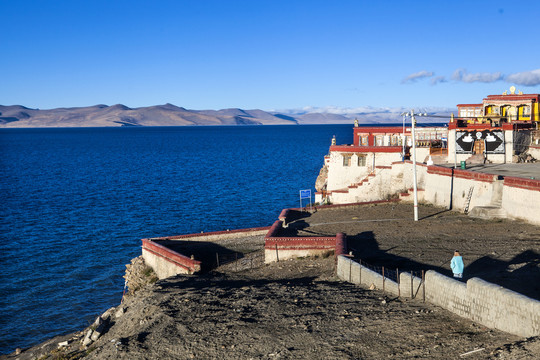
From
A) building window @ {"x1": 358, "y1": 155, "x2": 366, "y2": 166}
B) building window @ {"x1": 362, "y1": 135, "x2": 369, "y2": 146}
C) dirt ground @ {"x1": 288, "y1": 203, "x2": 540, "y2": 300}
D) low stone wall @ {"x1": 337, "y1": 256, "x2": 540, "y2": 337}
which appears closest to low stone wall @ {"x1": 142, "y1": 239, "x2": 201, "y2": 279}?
dirt ground @ {"x1": 288, "y1": 203, "x2": 540, "y2": 300}

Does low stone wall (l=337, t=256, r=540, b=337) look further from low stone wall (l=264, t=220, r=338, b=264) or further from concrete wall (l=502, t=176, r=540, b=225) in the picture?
concrete wall (l=502, t=176, r=540, b=225)

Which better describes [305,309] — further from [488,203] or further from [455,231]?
[488,203]

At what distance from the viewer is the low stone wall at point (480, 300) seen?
1152cm

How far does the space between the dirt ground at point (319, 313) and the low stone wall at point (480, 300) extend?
1.01 ft

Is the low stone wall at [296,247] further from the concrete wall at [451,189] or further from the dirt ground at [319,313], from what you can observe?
the concrete wall at [451,189]

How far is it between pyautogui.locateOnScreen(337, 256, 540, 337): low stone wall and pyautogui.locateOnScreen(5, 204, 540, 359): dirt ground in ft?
1.01

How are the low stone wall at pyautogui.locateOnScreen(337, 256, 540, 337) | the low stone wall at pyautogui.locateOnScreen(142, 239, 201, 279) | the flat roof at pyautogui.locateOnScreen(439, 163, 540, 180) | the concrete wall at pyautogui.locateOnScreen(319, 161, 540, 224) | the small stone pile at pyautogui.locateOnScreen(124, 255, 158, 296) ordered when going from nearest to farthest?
1. the low stone wall at pyautogui.locateOnScreen(337, 256, 540, 337)
2. the low stone wall at pyautogui.locateOnScreen(142, 239, 201, 279)
3. the concrete wall at pyautogui.locateOnScreen(319, 161, 540, 224)
4. the small stone pile at pyautogui.locateOnScreen(124, 255, 158, 296)
5. the flat roof at pyautogui.locateOnScreen(439, 163, 540, 180)

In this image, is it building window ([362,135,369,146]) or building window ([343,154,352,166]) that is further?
building window ([362,135,369,146])

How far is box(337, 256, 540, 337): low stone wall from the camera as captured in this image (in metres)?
11.5

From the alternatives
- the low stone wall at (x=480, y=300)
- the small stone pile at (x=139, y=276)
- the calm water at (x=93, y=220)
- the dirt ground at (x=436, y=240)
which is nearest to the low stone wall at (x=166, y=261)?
the small stone pile at (x=139, y=276)

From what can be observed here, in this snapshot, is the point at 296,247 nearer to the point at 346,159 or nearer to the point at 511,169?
the point at 511,169

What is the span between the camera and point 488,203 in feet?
90.2

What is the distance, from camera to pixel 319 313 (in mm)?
15055

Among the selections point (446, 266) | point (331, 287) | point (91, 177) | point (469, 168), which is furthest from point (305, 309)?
point (91, 177)
